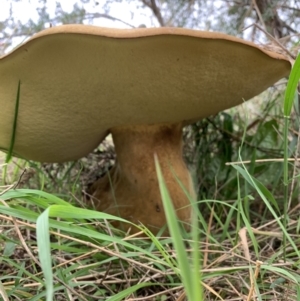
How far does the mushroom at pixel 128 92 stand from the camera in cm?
75

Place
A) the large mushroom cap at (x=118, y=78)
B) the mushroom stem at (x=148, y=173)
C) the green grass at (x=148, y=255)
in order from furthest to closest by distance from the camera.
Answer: the mushroom stem at (x=148, y=173) < the large mushroom cap at (x=118, y=78) < the green grass at (x=148, y=255)

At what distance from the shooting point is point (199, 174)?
1513 mm

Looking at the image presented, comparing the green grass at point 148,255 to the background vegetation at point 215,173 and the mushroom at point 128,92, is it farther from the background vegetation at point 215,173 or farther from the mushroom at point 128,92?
the mushroom at point 128,92

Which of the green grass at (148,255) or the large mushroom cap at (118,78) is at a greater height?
the large mushroom cap at (118,78)

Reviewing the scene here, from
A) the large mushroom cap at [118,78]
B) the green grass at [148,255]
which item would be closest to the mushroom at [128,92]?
the large mushroom cap at [118,78]

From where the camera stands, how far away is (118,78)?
2.90 ft

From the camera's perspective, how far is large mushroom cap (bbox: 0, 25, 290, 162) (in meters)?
0.74

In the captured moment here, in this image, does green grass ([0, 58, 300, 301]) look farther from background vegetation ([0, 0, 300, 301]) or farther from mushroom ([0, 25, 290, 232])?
mushroom ([0, 25, 290, 232])

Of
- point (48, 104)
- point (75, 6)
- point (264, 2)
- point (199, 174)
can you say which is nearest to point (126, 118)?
point (48, 104)

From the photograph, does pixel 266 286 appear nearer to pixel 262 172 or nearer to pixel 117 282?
pixel 117 282

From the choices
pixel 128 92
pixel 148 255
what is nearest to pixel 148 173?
pixel 128 92

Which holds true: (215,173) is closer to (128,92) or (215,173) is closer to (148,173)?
(148,173)

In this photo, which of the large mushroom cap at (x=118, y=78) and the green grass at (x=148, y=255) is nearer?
the green grass at (x=148, y=255)

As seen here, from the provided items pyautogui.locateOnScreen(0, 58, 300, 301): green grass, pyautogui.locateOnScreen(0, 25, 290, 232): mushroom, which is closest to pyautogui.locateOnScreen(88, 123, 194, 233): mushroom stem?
pyautogui.locateOnScreen(0, 25, 290, 232): mushroom
